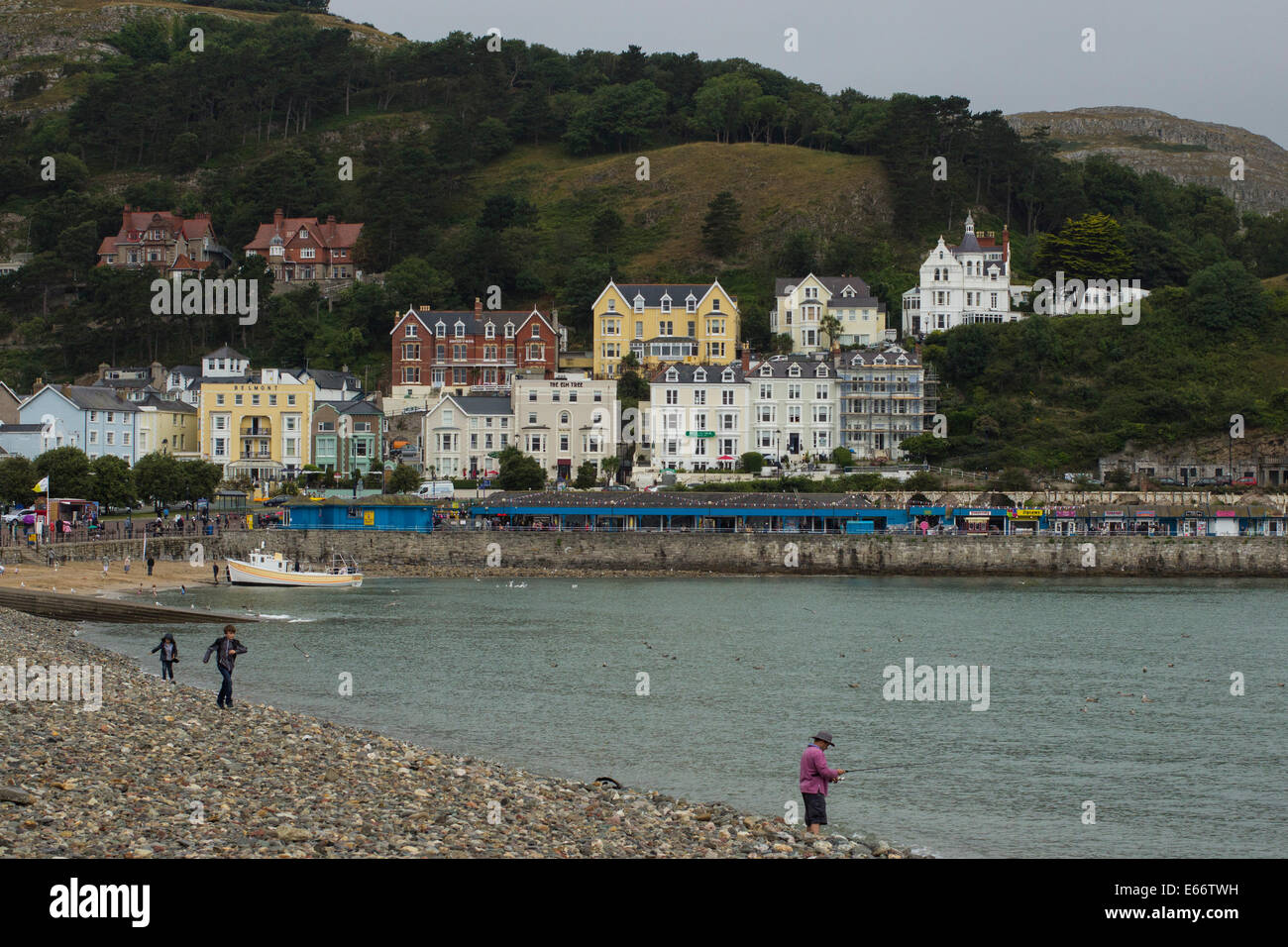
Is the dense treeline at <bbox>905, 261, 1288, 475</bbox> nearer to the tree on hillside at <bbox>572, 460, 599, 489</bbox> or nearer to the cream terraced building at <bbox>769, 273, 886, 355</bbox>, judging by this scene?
the cream terraced building at <bbox>769, 273, 886, 355</bbox>

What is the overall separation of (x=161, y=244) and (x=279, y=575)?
6823 cm

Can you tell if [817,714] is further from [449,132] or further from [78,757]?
[449,132]

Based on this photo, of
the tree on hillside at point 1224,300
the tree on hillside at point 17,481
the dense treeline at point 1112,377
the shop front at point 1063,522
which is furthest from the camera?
the tree on hillside at point 1224,300

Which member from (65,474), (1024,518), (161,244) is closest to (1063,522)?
(1024,518)

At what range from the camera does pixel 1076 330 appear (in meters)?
95.1

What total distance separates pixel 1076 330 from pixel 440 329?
4205 centimetres

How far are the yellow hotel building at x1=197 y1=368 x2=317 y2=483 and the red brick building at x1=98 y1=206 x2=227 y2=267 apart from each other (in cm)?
3134

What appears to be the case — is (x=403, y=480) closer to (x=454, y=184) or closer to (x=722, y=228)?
(x=722, y=228)

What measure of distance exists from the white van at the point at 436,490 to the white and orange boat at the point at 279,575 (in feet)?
51.2

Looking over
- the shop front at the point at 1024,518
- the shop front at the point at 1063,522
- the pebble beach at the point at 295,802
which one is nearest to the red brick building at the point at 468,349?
the shop front at the point at 1024,518

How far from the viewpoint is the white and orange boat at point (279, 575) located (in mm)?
61281

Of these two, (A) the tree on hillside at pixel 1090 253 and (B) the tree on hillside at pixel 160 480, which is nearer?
(B) the tree on hillside at pixel 160 480

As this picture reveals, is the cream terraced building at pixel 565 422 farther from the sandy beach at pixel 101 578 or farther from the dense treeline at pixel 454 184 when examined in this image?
the sandy beach at pixel 101 578

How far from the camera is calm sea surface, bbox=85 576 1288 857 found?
23375 mm
